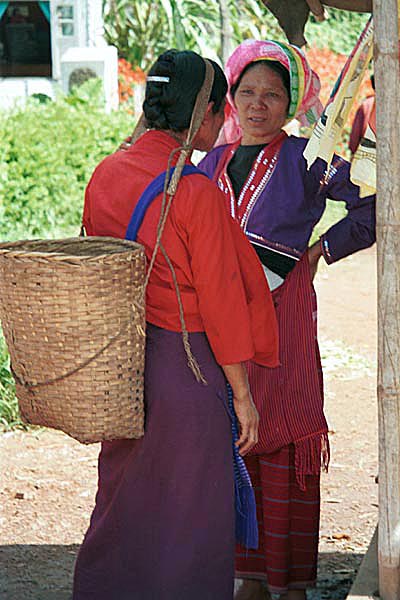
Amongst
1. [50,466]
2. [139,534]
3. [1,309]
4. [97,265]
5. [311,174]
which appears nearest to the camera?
[97,265]

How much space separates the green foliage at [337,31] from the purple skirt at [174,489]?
56.7 ft

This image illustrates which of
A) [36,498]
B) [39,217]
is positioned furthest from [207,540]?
[39,217]

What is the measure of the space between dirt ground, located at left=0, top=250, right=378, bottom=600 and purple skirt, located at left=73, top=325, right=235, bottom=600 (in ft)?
3.70

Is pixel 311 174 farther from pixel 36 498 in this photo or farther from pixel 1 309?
pixel 36 498

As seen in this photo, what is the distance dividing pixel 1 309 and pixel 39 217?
6.22 metres

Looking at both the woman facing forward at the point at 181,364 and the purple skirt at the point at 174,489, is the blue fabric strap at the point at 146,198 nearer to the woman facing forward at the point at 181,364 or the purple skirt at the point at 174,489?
the woman facing forward at the point at 181,364

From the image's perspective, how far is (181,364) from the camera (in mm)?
2955

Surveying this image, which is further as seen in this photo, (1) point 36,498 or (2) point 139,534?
(1) point 36,498

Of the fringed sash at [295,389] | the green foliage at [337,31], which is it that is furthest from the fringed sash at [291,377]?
the green foliage at [337,31]

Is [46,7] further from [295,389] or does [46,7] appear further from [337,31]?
[295,389]

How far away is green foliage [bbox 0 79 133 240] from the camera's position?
8.62 metres

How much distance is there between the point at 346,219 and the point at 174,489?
4.25ft

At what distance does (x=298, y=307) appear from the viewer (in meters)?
3.69

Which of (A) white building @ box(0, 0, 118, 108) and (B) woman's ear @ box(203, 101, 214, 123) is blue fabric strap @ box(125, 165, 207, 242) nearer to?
(B) woman's ear @ box(203, 101, 214, 123)
